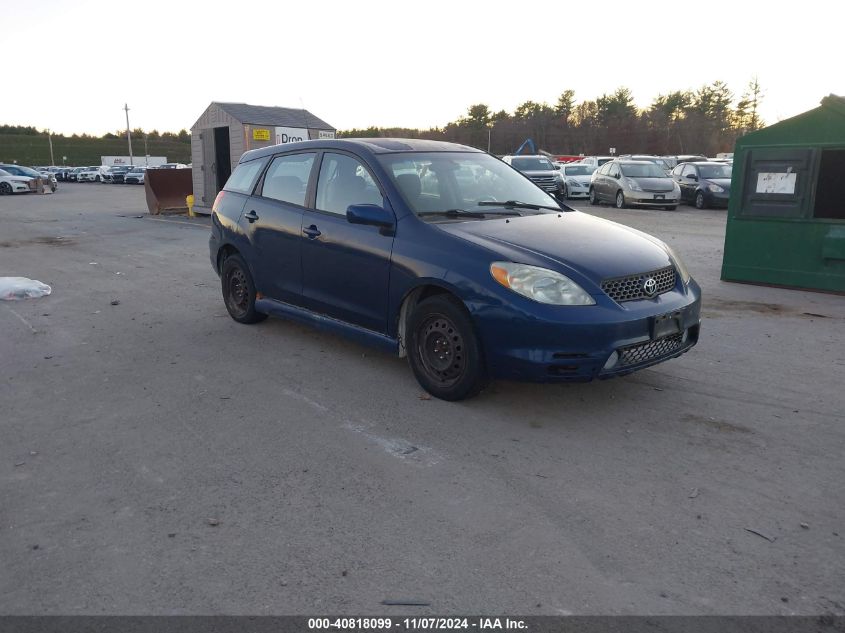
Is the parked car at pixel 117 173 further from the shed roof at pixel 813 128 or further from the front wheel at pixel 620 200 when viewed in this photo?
the shed roof at pixel 813 128

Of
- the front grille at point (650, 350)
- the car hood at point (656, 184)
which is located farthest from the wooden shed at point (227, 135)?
the front grille at point (650, 350)

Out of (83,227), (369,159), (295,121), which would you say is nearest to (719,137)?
(295,121)

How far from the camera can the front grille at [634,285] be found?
14.7 ft

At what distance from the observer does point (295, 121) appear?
2009cm

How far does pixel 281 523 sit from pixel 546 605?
1290 millimetres

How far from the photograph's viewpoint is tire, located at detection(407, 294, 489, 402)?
4637 millimetres

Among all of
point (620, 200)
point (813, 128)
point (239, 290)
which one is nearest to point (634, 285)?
point (239, 290)

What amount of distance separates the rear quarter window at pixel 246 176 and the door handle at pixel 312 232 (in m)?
1.24

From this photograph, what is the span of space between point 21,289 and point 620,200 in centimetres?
1744

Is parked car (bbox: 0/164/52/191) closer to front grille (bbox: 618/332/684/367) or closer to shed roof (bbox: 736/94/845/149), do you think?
shed roof (bbox: 736/94/845/149)

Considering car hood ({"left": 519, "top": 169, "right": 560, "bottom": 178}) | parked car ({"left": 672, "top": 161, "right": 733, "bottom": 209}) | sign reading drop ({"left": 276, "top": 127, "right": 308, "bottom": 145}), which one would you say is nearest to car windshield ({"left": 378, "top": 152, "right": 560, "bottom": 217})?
sign reading drop ({"left": 276, "top": 127, "right": 308, "bottom": 145})

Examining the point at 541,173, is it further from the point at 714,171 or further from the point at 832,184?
the point at 832,184

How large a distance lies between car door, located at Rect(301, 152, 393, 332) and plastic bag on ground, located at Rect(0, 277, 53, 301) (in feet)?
15.1
